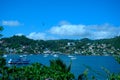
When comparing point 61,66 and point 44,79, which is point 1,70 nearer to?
point 44,79

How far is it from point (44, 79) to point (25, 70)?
1.76 m

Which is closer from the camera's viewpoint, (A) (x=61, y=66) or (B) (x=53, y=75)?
(B) (x=53, y=75)

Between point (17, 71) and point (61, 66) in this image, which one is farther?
point (61, 66)

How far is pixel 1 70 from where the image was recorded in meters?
22.3

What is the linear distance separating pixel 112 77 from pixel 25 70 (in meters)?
6.70

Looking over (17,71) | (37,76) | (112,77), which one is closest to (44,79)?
(37,76)

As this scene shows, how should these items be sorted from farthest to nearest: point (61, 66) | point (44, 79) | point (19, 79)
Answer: point (61, 66) → point (19, 79) → point (44, 79)

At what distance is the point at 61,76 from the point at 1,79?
426cm

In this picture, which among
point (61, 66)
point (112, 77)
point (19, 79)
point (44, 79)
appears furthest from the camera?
point (61, 66)

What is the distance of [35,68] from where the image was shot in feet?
75.6

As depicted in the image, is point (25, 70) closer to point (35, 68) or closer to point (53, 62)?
point (35, 68)

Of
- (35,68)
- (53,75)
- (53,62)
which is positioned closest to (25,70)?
(35,68)

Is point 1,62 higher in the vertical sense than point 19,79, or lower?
higher

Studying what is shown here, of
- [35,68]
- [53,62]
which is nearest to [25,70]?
[35,68]
